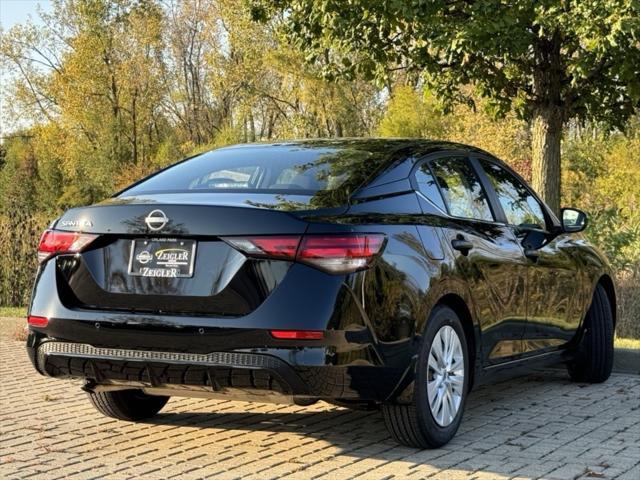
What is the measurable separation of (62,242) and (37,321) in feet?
1.37

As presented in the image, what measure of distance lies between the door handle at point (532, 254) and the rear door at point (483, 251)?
0.26 feet

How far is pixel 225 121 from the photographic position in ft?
186

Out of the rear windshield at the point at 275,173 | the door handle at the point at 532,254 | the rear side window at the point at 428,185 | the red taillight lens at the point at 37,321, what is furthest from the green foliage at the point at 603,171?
the red taillight lens at the point at 37,321

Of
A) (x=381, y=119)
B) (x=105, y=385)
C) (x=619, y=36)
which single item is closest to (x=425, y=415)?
(x=105, y=385)

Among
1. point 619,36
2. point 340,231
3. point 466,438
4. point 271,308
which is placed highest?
point 619,36

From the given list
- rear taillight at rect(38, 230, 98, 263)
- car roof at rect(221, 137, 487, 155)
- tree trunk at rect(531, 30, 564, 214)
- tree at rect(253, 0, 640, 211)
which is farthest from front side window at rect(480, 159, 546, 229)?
tree trunk at rect(531, 30, 564, 214)

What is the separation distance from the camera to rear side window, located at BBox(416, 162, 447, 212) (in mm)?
5512

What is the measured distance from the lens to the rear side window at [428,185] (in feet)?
18.1

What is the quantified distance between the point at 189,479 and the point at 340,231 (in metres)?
1.34

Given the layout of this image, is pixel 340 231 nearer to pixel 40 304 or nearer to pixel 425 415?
pixel 425 415

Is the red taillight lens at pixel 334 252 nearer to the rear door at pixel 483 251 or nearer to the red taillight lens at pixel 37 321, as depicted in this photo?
the rear door at pixel 483 251

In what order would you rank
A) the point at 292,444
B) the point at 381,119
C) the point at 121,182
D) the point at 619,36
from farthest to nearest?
the point at 121,182, the point at 381,119, the point at 619,36, the point at 292,444

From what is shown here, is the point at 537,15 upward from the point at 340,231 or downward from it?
upward

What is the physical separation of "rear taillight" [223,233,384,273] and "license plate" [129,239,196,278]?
0.22 metres
